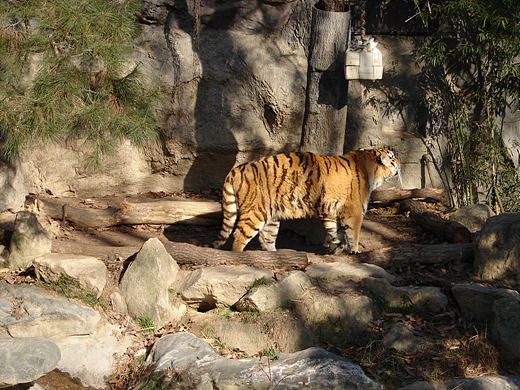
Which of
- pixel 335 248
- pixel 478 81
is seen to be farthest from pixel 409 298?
pixel 478 81

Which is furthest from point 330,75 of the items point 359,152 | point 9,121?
point 9,121

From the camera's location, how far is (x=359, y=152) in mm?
6383

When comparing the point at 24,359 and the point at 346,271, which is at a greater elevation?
the point at 346,271

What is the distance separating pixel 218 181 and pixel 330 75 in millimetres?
3046

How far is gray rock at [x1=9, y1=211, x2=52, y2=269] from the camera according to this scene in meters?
4.92

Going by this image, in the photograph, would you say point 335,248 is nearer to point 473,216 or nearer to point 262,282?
point 262,282

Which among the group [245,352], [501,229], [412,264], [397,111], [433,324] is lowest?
[245,352]

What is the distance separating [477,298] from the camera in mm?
4461

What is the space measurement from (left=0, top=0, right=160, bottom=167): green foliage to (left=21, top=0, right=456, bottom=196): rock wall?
2848mm

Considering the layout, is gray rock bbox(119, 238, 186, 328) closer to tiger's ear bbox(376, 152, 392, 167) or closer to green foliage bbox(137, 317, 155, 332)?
green foliage bbox(137, 317, 155, 332)

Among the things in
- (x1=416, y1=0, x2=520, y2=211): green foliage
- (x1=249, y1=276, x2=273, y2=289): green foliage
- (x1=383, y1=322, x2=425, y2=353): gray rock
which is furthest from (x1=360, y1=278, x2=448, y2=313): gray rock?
(x1=416, y1=0, x2=520, y2=211): green foliage

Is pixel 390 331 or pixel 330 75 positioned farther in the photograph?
pixel 330 75

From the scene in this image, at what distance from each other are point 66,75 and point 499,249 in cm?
Result: 455

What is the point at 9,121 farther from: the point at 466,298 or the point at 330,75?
the point at 466,298
